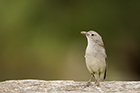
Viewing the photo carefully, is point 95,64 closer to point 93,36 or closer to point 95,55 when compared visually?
point 95,55

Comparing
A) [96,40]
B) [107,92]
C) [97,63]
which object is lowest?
[107,92]

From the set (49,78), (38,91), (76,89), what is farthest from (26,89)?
(49,78)

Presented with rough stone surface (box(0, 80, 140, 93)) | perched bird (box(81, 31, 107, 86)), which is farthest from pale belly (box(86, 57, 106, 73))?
rough stone surface (box(0, 80, 140, 93))

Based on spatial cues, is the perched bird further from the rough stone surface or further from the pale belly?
the rough stone surface

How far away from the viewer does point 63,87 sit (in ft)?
20.1

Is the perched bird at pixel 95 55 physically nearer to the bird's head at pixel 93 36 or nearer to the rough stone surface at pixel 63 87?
the bird's head at pixel 93 36

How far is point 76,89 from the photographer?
6.09 metres

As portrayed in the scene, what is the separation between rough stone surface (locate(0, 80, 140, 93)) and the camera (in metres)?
6.01

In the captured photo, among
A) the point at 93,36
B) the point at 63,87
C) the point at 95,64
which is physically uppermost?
the point at 93,36

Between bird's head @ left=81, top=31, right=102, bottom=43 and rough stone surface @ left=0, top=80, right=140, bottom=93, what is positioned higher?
bird's head @ left=81, top=31, right=102, bottom=43

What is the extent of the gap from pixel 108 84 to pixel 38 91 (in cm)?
126

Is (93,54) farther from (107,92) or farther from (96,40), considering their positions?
(107,92)

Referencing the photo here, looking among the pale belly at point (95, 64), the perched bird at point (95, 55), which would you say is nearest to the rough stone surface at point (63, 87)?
the perched bird at point (95, 55)

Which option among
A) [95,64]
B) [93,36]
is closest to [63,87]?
[95,64]
